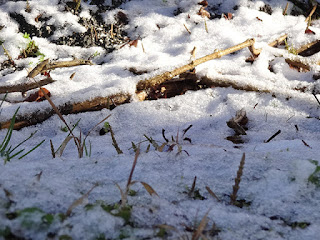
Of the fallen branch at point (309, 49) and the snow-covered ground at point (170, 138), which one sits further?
the fallen branch at point (309, 49)

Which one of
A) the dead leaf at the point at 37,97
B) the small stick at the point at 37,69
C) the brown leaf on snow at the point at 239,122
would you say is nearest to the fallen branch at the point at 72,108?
the dead leaf at the point at 37,97

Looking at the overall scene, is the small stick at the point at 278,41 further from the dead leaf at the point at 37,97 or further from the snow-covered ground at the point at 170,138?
the dead leaf at the point at 37,97

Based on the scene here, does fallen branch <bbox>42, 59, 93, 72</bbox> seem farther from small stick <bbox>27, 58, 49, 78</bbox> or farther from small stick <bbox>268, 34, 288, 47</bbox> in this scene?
small stick <bbox>268, 34, 288, 47</bbox>

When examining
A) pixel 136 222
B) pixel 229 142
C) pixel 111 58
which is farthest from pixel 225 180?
pixel 111 58

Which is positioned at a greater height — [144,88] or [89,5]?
[89,5]

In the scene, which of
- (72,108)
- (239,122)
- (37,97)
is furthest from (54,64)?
(239,122)

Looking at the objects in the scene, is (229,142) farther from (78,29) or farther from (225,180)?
(78,29)

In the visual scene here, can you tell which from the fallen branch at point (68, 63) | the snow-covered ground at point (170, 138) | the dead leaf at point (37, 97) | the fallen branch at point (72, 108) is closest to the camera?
the snow-covered ground at point (170, 138)
